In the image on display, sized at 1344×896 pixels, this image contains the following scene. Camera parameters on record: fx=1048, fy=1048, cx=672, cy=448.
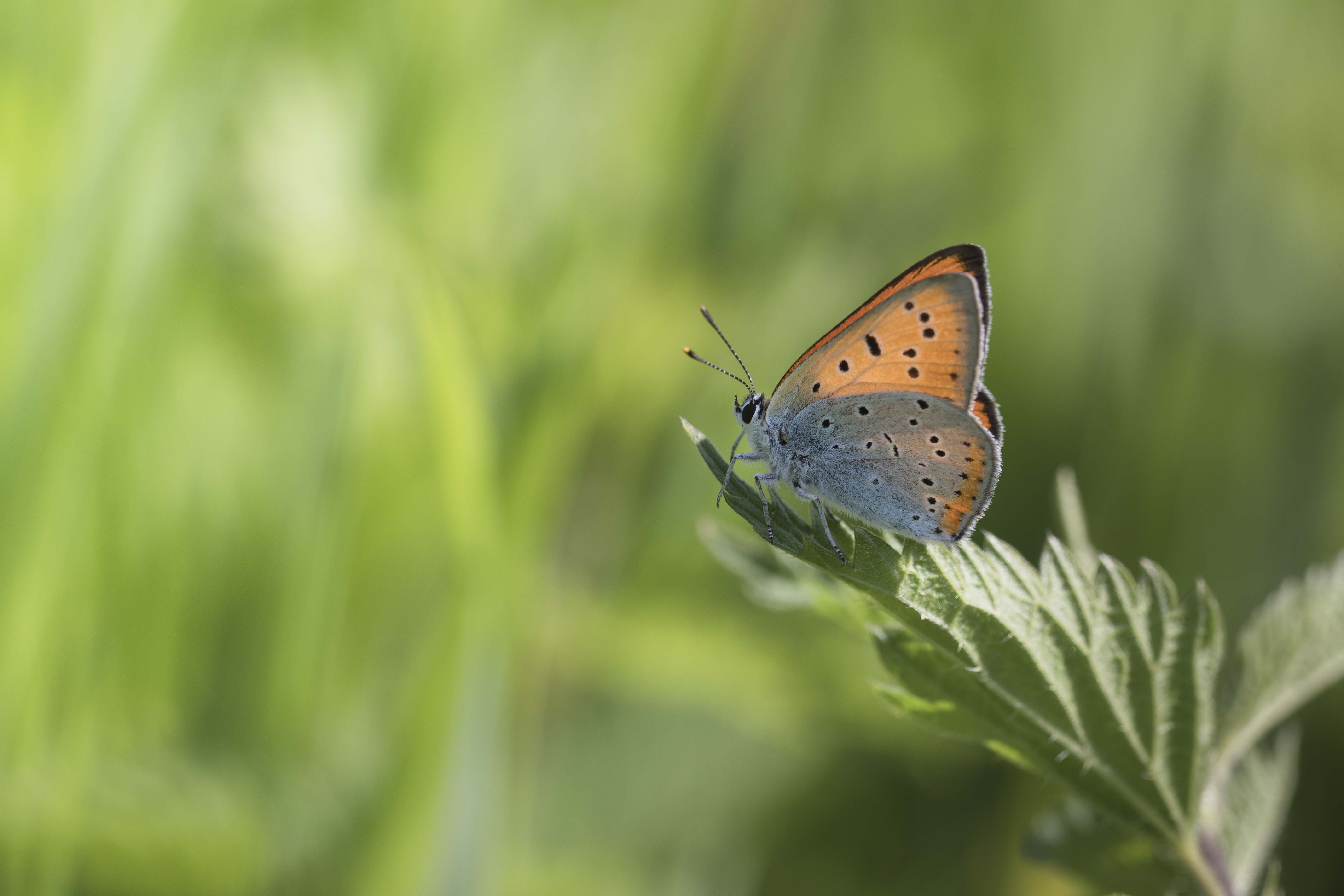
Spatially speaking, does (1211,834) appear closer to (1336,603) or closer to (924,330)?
(1336,603)

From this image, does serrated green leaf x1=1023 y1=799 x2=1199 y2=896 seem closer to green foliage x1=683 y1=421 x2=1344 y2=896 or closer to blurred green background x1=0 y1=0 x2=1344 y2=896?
green foliage x1=683 y1=421 x2=1344 y2=896

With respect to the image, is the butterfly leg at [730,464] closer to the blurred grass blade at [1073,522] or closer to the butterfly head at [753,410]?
the butterfly head at [753,410]

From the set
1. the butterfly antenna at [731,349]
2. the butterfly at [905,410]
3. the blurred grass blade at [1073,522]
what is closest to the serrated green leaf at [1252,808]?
the blurred grass blade at [1073,522]

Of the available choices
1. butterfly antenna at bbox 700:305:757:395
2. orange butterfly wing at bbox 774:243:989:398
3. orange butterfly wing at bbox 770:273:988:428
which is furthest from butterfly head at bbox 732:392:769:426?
orange butterfly wing at bbox 774:243:989:398

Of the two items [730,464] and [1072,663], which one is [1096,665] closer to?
[1072,663]

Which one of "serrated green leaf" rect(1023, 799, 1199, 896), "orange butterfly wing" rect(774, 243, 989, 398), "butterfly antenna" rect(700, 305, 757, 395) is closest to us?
"serrated green leaf" rect(1023, 799, 1199, 896)

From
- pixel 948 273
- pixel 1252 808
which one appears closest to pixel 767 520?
pixel 948 273
